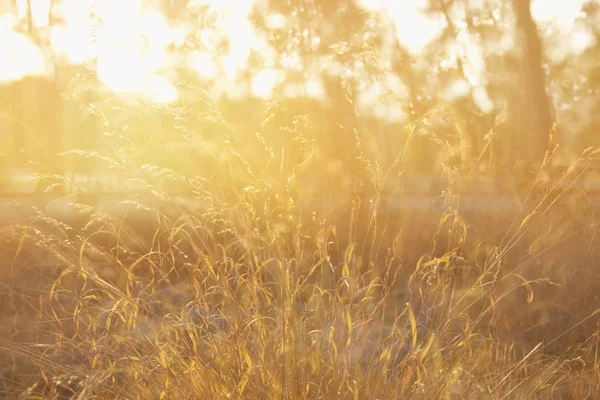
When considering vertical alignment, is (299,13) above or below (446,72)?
above

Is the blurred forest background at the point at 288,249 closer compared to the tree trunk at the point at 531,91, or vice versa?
the blurred forest background at the point at 288,249

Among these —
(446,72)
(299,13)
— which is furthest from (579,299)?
(446,72)

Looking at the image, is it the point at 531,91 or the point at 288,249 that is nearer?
the point at 288,249

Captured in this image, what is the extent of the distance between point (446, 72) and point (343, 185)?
917 cm

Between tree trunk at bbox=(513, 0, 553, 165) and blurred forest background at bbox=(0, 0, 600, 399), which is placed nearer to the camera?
blurred forest background at bbox=(0, 0, 600, 399)

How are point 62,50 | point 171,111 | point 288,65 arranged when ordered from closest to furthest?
point 171,111
point 62,50
point 288,65

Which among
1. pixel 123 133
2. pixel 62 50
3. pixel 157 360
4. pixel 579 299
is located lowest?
→ pixel 579 299

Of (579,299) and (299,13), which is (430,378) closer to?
(579,299)

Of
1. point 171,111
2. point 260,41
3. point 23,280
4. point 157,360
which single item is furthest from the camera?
point 23,280

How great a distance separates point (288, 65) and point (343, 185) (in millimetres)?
907

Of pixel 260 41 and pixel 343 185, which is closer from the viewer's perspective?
pixel 260 41

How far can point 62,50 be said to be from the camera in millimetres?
2941

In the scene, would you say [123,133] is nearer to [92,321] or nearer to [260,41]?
[92,321]

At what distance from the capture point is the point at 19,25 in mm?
9219
